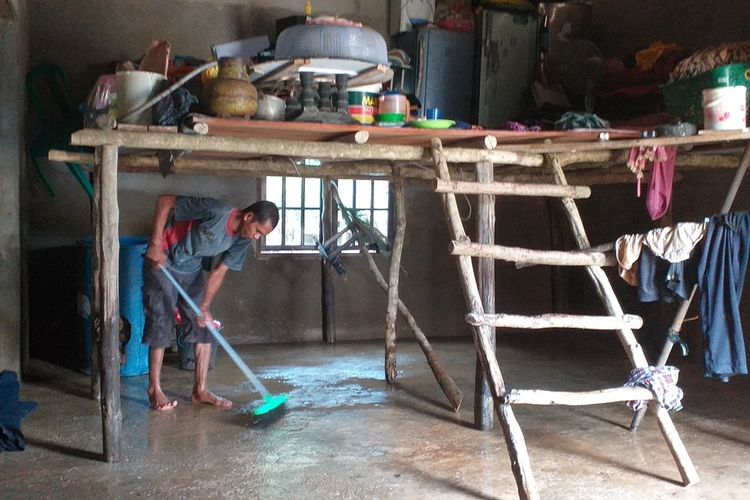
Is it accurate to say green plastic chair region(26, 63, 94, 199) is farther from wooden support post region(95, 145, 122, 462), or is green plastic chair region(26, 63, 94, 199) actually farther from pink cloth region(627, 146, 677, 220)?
Answer: pink cloth region(627, 146, 677, 220)

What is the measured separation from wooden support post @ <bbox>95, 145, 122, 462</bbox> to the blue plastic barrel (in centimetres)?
186

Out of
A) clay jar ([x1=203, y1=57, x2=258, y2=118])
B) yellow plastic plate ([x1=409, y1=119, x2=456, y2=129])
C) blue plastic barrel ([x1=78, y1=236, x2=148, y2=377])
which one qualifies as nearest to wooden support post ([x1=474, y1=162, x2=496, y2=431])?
yellow plastic plate ([x1=409, y1=119, x2=456, y2=129])

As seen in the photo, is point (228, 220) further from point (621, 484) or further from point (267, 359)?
point (621, 484)

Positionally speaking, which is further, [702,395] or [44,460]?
[702,395]

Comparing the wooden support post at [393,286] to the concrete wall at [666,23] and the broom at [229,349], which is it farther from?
the concrete wall at [666,23]

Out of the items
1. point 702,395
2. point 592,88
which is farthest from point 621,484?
point 592,88

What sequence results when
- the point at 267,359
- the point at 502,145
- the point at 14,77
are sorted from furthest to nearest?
the point at 267,359 → the point at 14,77 → the point at 502,145

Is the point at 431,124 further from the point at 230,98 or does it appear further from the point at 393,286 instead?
the point at 393,286

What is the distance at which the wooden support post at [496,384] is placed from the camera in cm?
378

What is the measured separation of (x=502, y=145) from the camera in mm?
5195

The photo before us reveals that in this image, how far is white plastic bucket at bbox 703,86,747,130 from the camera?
4273 millimetres

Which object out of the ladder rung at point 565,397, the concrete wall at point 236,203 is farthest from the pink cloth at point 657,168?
the concrete wall at point 236,203

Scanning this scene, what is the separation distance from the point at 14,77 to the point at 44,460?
3.01 metres

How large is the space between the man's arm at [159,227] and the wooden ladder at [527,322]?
173 centimetres
